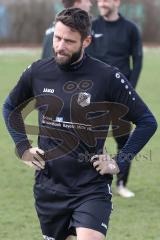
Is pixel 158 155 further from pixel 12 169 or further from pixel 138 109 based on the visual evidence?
pixel 138 109

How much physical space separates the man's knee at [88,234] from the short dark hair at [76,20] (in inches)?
52.0

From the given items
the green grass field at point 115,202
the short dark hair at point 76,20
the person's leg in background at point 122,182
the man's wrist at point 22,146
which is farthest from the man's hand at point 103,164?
the person's leg in background at point 122,182

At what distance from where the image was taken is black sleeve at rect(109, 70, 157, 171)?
5.18 m

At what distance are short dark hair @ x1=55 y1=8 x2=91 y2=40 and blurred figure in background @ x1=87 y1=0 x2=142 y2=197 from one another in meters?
3.72

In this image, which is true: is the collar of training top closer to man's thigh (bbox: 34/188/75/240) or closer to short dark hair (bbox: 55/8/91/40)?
short dark hair (bbox: 55/8/91/40)

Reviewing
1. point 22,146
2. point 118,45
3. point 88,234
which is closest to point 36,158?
point 22,146

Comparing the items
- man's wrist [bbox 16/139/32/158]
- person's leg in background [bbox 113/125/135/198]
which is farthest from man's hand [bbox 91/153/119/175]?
person's leg in background [bbox 113/125/135/198]

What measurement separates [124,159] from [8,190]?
4.06 meters

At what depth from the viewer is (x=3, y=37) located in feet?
137

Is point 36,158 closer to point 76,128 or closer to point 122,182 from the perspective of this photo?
point 76,128

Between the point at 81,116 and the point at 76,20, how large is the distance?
674 millimetres

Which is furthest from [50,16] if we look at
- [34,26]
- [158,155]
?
[158,155]

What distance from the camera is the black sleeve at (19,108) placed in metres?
5.40

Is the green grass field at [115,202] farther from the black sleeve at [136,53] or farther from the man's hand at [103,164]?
the man's hand at [103,164]
